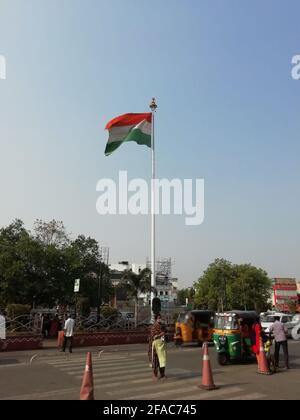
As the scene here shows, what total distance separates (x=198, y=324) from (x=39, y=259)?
17.8 m

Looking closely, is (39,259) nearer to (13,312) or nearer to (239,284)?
(13,312)

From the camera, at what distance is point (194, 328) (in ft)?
72.7

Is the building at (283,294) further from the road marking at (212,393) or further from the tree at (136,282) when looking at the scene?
the road marking at (212,393)

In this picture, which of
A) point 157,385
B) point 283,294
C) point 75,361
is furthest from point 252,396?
point 283,294

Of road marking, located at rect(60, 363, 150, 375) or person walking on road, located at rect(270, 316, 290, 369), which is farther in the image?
person walking on road, located at rect(270, 316, 290, 369)

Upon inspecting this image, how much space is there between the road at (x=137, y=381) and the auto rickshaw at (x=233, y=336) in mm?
555

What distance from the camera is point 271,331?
13.4 m

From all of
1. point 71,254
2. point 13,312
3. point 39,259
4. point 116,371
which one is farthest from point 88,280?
point 116,371

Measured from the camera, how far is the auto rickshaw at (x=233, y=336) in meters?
14.0

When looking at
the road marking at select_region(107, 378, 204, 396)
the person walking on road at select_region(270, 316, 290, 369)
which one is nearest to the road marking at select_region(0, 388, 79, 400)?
the road marking at select_region(107, 378, 204, 396)

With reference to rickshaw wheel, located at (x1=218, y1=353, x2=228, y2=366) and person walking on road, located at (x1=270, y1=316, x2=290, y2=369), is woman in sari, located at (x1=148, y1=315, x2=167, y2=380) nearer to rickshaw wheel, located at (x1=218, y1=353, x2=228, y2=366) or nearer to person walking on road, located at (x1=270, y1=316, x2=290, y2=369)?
rickshaw wheel, located at (x1=218, y1=353, x2=228, y2=366)

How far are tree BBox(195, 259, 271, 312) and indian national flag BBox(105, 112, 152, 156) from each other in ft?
171

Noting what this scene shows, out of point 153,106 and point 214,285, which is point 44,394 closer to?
point 153,106

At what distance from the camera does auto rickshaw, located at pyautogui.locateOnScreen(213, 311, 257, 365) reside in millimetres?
13977
